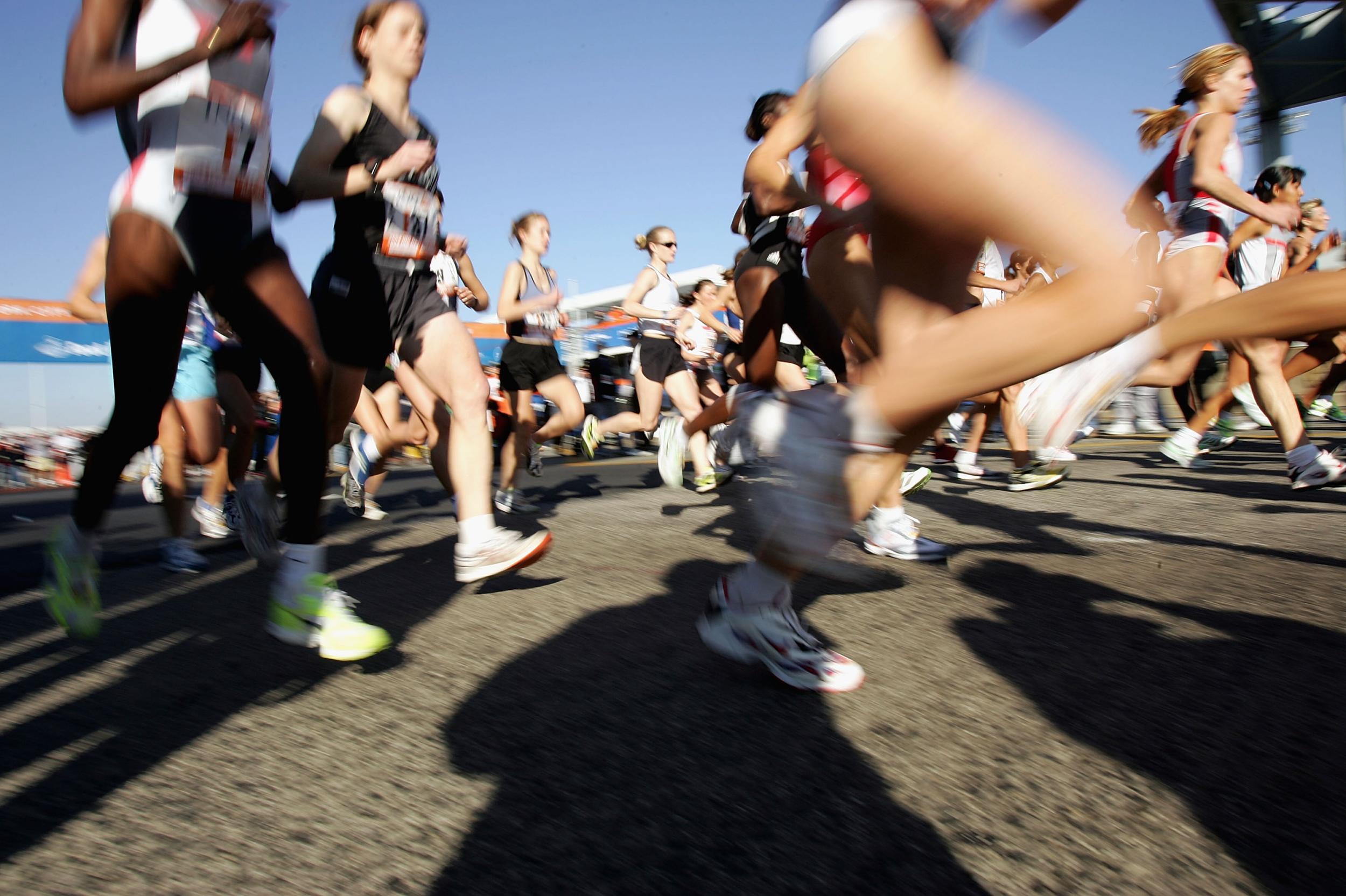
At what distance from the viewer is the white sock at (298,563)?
86.7 inches

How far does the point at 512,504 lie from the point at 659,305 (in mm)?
2051

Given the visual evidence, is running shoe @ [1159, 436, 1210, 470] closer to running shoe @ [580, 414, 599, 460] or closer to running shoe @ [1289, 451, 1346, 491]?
running shoe @ [1289, 451, 1346, 491]

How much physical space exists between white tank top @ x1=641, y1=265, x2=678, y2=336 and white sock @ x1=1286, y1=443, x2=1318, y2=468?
3981 mm

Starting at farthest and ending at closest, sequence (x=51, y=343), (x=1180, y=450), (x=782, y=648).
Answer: (x=51, y=343) < (x=1180, y=450) < (x=782, y=648)

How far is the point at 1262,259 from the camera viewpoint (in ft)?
19.2

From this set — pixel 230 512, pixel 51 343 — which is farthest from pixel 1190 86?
pixel 51 343

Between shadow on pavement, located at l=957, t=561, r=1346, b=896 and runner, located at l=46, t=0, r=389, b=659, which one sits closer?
shadow on pavement, located at l=957, t=561, r=1346, b=896

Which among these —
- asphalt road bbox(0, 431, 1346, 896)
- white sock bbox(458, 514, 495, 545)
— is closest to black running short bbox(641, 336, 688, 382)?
asphalt road bbox(0, 431, 1346, 896)

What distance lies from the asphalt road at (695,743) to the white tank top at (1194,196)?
1.71 meters

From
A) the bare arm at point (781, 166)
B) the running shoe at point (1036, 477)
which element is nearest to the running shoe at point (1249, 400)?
the running shoe at point (1036, 477)

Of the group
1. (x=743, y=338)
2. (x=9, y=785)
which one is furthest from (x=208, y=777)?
(x=743, y=338)

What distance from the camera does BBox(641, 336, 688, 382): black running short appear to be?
6789mm

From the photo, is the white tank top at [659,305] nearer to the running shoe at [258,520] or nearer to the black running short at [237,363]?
the black running short at [237,363]

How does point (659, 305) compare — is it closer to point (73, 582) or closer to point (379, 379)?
point (379, 379)
